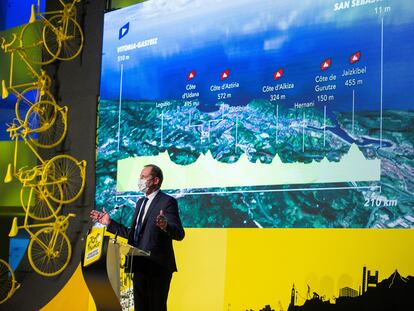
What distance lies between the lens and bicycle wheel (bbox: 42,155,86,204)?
719cm

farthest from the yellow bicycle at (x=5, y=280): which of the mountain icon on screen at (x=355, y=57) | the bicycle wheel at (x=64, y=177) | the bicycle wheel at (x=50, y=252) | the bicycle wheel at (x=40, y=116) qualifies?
the mountain icon on screen at (x=355, y=57)

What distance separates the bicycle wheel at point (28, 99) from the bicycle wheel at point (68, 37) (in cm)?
43

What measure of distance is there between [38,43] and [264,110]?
2.90 metres

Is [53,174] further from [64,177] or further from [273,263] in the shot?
[273,263]

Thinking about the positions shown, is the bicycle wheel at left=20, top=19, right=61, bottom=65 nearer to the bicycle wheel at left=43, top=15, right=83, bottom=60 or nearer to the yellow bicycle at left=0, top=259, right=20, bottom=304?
the bicycle wheel at left=43, top=15, right=83, bottom=60

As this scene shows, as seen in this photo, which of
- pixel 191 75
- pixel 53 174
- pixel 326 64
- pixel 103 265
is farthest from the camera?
pixel 53 174

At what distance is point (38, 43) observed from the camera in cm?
741

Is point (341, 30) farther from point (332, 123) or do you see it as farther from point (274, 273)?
point (274, 273)

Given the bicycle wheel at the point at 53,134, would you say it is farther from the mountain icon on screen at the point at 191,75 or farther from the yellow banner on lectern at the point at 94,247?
the yellow banner on lectern at the point at 94,247

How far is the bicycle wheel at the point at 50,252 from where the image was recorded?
7.18m

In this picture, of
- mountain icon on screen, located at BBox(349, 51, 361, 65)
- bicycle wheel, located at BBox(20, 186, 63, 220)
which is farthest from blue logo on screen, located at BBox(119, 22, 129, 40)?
mountain icon on screen, located at BBox(349, 51, 361, 65)

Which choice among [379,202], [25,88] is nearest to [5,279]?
[25,88]

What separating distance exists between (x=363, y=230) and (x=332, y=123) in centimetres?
86

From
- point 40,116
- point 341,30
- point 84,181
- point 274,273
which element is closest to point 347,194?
point 274,273
